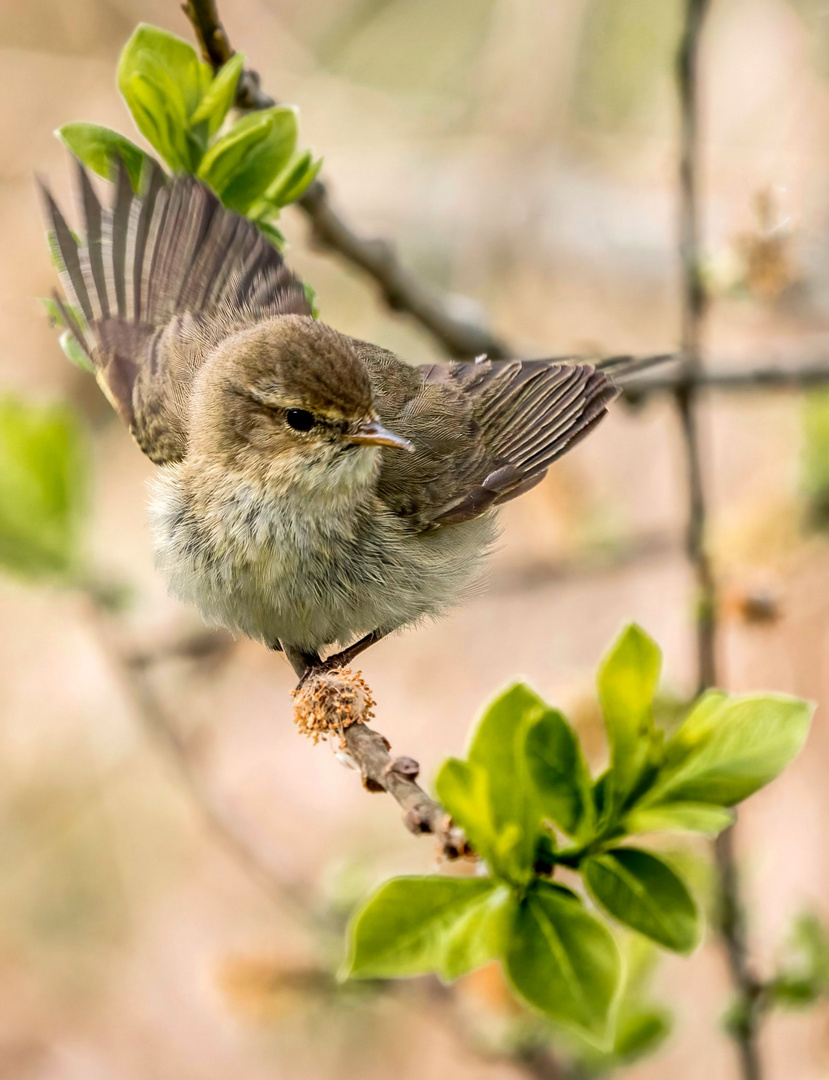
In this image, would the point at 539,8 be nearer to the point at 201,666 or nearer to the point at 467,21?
the point at 467,21

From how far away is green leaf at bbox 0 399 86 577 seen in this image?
9.99 feet

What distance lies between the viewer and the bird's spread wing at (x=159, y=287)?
2375mm

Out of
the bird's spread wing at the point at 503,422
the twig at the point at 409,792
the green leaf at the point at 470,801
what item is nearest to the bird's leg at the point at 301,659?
the bird's spread wing at the point at 503,422

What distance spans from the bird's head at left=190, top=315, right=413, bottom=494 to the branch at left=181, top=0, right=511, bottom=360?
197 mm

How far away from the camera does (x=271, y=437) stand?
2.85 metres

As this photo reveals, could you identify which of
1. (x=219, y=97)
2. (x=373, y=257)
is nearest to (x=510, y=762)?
(x=219, y=97)

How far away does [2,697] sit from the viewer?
667 cm

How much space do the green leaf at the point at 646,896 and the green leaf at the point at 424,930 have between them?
0.14 metres

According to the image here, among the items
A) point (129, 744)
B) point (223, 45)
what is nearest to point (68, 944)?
point (129, 744)

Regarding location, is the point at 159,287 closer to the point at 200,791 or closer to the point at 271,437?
the point at 271,437

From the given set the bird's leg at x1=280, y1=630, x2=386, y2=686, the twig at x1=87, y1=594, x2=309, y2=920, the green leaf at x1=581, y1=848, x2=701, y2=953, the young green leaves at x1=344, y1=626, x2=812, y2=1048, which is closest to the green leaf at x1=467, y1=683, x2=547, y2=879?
the young green leaves at x1=344, y1=626, x2=812, y2=1048

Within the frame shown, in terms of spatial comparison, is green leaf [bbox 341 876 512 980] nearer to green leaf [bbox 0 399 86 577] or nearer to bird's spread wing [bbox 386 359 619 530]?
bird's spread wing [bbox 386 359 619 530]

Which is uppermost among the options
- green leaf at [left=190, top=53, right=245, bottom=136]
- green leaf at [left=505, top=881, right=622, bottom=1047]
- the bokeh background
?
the bokeh background

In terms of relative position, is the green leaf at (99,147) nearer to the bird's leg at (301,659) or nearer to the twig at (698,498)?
the bird's leg at (301,659)
